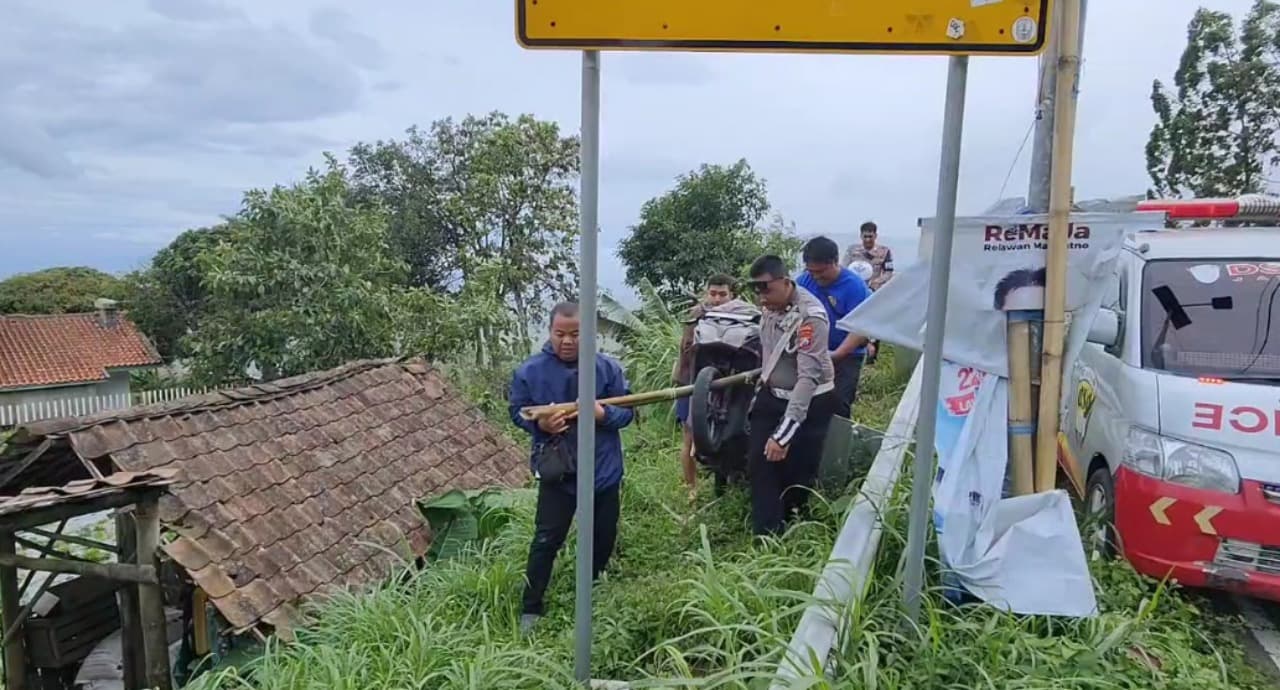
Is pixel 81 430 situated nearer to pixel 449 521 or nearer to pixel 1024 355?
pixel 449 521

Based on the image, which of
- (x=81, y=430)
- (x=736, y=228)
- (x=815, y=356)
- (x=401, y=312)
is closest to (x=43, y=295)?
(x=401, y=312)

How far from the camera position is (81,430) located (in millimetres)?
7047

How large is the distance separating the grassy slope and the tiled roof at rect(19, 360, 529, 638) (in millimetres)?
2286

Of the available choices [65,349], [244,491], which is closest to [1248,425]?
[244,491]

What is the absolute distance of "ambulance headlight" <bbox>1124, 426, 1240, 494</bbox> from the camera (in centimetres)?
359

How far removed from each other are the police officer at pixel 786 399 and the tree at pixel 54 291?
4282 centimetres

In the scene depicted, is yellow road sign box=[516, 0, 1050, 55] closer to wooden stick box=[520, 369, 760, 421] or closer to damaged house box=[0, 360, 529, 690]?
wooden stick box=[520, 369, 760, 421]

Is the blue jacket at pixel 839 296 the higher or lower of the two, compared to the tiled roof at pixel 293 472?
higher

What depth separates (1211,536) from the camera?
357 centimetres

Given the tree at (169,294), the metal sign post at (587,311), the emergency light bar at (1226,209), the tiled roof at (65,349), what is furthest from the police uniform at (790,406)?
the tiled roof at (65,349)

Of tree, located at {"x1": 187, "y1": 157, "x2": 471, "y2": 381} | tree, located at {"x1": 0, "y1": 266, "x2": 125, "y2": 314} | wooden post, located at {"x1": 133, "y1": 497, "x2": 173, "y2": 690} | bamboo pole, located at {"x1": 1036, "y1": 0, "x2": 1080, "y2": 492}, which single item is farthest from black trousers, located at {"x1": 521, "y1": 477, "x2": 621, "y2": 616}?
tree, located at {"x1": 0, "y1": 266, "x2": 125, "y2": 314}

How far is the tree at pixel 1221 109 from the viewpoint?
61.1ft

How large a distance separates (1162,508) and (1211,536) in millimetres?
209

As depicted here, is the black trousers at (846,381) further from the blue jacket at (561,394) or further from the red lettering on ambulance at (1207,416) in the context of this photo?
the red lettering on ambulance at (1207,416)
